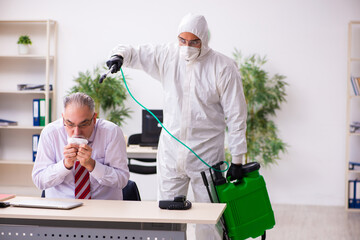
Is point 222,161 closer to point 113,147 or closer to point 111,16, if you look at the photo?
point 113,147

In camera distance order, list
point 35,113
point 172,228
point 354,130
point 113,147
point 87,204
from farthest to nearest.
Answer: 1. point 35,113
2. point 354,130
3. point 113,147
4. point 87,204
5. point 172,228

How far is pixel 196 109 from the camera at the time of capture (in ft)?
9.17

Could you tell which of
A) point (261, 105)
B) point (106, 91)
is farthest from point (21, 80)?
point (261, 105)

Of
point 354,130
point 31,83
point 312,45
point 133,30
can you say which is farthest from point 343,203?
point 31,83

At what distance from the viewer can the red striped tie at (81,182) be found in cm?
229

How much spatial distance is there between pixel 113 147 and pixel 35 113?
12.1 feet

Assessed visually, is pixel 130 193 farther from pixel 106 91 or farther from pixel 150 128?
pixel 106 91

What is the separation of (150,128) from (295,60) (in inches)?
76.9

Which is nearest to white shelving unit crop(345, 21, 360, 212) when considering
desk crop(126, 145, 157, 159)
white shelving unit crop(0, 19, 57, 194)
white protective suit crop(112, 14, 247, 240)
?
desk crop(126, 145, 157, 159)

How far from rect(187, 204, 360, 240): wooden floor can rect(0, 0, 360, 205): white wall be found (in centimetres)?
35

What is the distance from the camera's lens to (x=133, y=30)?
588 cm

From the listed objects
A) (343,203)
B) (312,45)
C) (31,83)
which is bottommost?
(343,203)

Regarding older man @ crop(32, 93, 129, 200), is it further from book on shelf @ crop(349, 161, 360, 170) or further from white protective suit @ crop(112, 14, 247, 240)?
book on shelf @ crop(349, 161, 360, 170)

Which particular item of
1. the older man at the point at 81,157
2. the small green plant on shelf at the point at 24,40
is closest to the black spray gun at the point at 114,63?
the older man at the point at 81,157
